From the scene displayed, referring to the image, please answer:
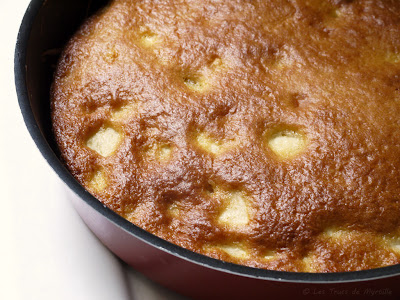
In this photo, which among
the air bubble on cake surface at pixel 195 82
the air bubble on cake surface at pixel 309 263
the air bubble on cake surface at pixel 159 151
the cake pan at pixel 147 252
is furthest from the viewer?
the air bubble on cake surface at pixel 195 82

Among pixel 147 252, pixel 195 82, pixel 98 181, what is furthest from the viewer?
pixel 195 82

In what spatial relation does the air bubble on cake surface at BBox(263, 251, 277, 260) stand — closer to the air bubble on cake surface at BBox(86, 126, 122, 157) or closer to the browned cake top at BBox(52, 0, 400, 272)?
the browned cake top at BBox(52, 0, 400, 272)

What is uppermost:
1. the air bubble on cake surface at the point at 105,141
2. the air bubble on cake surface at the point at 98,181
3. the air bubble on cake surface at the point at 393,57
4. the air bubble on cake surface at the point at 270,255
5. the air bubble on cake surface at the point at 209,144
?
the air bubble on cake surface at the point at 105,141

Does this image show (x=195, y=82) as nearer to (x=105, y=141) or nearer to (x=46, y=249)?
(x=105, y=141)

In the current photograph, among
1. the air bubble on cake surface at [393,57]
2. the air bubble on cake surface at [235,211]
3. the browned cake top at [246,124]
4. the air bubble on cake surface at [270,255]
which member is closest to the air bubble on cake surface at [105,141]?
the browned cake top at [246,124]

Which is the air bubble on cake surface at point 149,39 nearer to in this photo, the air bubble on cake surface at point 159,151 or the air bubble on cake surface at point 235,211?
the air bubble on cake surface at point 159,151

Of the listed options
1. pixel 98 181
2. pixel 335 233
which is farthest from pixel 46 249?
pixel 335 233

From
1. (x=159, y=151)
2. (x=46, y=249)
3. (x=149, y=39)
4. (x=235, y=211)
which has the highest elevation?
(x=149, y=39)

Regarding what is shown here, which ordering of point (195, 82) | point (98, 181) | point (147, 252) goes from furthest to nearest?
1. point (195, 82)
2. point (98, 181)
3. point (147, 252)
